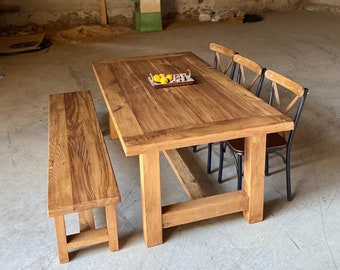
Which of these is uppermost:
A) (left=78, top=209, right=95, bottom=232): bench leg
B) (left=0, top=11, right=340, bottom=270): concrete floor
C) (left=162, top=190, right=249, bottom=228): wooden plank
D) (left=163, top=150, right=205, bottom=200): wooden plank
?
(left=162, top=190, right=249, bottom=228): wooden plank

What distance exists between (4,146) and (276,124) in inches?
103

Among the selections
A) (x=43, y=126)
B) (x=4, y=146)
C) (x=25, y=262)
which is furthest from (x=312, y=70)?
(x=25, y=262)

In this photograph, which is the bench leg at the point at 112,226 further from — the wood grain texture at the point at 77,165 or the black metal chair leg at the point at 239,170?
the black metal chair leg at the point at 239,170

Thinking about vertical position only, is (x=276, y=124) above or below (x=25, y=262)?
above

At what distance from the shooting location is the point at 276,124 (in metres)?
2.17

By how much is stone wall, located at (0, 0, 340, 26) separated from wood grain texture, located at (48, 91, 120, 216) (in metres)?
5.83

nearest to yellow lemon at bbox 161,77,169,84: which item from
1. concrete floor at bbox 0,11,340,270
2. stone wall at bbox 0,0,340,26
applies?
concrete floor at bbox 0,11,340,270

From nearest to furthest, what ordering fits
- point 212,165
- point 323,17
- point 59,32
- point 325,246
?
point 325,246 < point 212,165 < point 59,32 < point 323,17

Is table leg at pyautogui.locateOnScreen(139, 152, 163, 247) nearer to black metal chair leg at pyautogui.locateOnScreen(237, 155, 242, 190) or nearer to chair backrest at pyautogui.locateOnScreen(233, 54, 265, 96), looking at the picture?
black metal chair leg at pyautogui.locateOnScreen(237, 155, 242, 190)

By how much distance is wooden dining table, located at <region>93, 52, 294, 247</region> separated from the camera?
Result: 210 centimetres

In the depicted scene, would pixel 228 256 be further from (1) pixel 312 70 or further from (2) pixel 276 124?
(1) pixel 312 70

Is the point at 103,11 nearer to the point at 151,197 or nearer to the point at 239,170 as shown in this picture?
the point at 239,170

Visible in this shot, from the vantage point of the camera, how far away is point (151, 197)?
2.28 meters

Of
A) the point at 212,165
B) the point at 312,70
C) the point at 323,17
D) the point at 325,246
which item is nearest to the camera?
the point at 325,246
